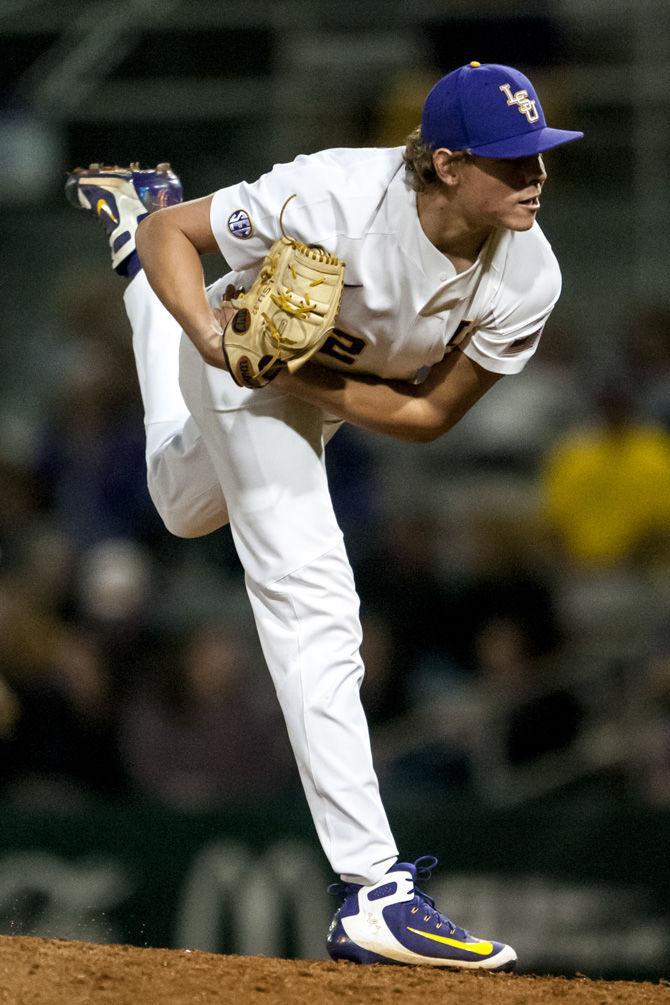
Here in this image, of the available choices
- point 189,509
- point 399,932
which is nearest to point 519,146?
point 189,509

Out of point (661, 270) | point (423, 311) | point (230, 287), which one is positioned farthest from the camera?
point (661, 270)

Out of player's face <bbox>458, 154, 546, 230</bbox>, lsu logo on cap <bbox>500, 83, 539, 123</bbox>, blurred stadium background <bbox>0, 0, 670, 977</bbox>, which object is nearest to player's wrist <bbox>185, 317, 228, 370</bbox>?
player's face <bbox>458, 154, 546, 230</bbox>

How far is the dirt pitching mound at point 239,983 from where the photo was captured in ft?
8.37

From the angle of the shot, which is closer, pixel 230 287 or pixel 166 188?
pixel 230 287

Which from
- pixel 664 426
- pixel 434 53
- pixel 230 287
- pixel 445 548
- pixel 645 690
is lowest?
pixel 645 690

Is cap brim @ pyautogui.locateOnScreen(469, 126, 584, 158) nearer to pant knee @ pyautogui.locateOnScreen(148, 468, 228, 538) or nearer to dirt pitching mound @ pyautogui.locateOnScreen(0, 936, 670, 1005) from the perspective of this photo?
pant knee @ pyautogui.locateOnScreen(148, 468, 228, 538)

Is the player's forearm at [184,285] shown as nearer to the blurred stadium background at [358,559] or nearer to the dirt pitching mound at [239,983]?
the dirt pitching mound at [239,983]

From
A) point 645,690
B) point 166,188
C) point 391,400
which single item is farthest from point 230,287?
point 645,690

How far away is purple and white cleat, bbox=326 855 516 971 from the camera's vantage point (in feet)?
9.05

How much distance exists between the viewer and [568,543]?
5.98 m

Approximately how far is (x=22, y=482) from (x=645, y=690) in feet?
8.68

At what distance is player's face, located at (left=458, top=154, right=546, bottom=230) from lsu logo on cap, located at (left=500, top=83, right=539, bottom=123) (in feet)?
0.26

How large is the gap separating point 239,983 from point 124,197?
193cm

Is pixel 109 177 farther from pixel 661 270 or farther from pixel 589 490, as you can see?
pixel 661 270
